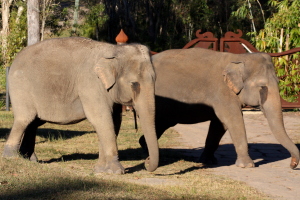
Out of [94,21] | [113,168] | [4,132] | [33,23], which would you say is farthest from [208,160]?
[94,21]

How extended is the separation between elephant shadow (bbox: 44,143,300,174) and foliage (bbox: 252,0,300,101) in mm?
6234

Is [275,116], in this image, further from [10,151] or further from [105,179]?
[10,151]

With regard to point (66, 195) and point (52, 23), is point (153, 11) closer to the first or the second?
point (52, 23)

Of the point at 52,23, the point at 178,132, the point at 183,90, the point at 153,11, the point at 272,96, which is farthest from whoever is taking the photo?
the point at 153,11

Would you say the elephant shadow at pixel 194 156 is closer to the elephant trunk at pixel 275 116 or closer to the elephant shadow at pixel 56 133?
the elephant trunk at pixel 275 116

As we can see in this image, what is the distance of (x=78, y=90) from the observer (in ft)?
26.5

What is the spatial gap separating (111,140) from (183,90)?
2218mm

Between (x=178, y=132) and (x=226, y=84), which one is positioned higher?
(x=226, y=84)

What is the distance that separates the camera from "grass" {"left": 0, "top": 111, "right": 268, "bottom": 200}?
19.7ft

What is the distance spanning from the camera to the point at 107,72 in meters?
7.75

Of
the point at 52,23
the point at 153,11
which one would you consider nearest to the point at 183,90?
the point at 52,23

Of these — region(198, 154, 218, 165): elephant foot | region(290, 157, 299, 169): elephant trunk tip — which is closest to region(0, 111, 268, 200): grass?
region(198, 154, 218, 165): elephant foot

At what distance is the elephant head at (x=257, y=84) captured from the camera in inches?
350

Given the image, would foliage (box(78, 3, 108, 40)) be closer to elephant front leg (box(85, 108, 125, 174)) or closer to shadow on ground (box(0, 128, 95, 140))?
shadow on ground (box(0, 128, 95, 140))
